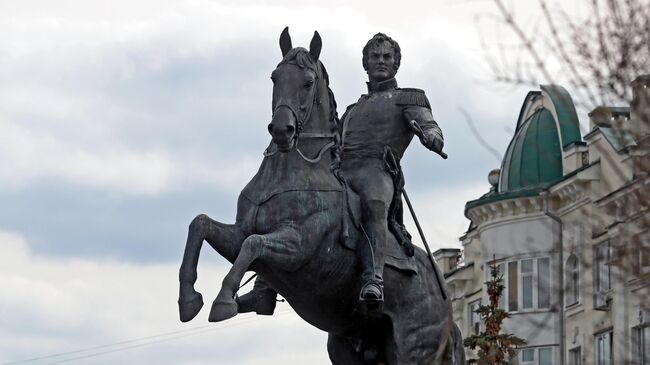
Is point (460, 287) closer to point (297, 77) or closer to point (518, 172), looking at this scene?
point (518, 172)

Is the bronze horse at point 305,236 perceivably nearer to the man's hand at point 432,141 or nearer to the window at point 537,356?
the man's hand at point 432,141

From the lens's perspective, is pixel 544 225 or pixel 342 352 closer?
pixel 342 352

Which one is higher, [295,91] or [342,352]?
[295,91]

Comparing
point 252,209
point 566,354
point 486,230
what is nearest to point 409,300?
point 252,209

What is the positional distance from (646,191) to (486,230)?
56.0 metres

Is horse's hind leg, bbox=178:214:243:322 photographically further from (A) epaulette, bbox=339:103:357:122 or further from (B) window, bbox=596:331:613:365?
(B) window, bbox=596:331:613:365

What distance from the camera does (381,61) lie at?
21.3 meters

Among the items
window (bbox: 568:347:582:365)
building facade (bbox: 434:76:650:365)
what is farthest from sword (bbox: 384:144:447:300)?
window (bbox: 568:347:582:365)

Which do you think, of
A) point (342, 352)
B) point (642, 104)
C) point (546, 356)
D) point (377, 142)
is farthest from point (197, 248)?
point (546, 356)

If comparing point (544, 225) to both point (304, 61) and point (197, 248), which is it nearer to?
point (304, 61)

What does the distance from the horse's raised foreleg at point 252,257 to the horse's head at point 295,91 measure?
2.65 ft

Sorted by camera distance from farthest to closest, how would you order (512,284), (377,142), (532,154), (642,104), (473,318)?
(473,318) → (512,284) → (532,154) → (377,142) → (642,104)

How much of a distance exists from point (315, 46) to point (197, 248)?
2.19 meters

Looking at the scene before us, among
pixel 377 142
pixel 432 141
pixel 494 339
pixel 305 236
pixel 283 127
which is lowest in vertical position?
pixel 305 236
